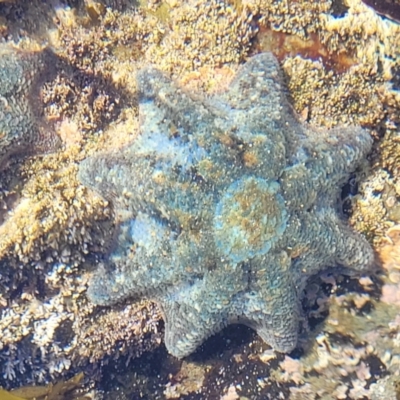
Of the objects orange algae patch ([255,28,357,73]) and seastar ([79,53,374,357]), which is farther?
orange algae patch ([255,28,357,73])

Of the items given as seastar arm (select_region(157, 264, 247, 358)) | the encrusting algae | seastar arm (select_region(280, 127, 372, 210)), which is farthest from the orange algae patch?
seastar arm (select_region(157, 264, 247, 358))

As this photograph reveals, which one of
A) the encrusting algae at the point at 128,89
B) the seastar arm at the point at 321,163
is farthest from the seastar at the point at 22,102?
the seastar arm at the point at 321,163

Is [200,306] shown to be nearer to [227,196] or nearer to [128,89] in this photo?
[227,196]

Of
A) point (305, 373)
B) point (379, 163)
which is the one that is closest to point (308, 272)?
point (379, 163)

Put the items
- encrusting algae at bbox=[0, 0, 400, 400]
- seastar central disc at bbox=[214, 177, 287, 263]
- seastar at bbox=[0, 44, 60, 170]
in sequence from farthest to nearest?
encrusting algae at bbox=[0, 0, 400, 400] → seastar central disc at bbox=[214, 177, 287, 263] → seastar at bbox=[0, 44, 60, 170]

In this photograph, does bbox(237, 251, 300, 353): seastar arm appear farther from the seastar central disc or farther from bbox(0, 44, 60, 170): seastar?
bbox(0, 44, 60, 170): seastar

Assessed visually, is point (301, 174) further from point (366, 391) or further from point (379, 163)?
point (366, 391)

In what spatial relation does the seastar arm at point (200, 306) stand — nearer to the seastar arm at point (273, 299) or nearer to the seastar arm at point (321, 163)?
the seastar arm at point (273, 299)

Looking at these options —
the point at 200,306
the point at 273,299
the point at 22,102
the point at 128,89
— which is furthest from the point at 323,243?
the point at 22,102
